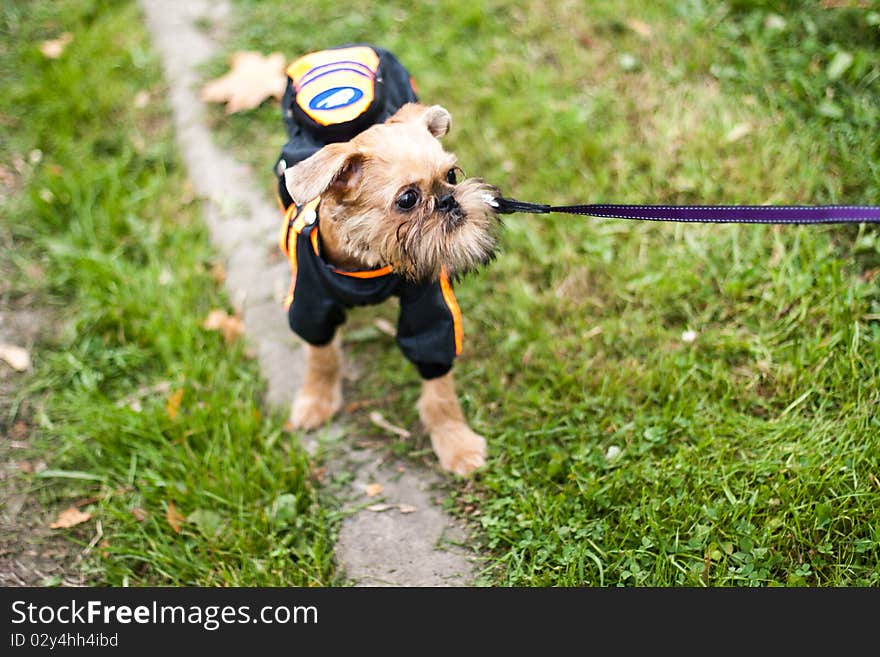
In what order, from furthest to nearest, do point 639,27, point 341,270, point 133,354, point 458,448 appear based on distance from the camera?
point 639,27, point 133,354, point 458,448, point 341,270

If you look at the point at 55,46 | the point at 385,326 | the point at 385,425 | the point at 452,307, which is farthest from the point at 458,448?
the point at 55,46

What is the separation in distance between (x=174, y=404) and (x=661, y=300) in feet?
8.48

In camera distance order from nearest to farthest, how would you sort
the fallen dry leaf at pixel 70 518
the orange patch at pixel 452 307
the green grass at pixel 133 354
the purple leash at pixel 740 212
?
the purple leash at pixel 740 212 < the orange patch at pixel 452 307 < the green grass at pixel 133 354 < the fallen dry leaf at pixel 70 518

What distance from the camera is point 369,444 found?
381cm

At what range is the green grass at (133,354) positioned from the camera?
341cm

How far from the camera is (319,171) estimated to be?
269 centimetres

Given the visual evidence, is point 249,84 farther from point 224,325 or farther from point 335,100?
point 335,100

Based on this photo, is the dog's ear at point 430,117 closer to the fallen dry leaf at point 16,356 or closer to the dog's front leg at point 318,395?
the dog's front leg at point 318,395

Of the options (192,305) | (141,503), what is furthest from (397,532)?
(192,305)

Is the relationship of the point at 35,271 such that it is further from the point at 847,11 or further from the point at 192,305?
the point at 847,11

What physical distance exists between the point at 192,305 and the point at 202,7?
3453 mm

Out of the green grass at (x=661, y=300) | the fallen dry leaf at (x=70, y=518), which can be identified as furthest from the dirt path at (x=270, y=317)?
the fallen dry leaf at (x=70, y=518)

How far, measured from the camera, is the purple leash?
7.95 feet

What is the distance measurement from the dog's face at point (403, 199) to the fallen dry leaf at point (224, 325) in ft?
5.36
